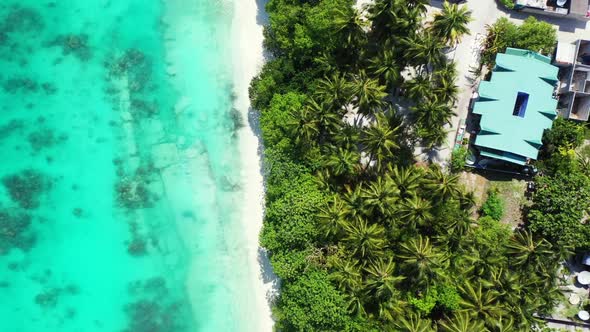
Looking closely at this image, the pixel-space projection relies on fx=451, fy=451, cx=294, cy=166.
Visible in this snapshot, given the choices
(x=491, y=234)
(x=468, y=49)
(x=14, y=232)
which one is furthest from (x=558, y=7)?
(x=14, y=232)

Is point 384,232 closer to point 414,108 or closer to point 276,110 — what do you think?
point 414,108

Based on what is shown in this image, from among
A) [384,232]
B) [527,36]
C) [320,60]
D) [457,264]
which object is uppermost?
[527,36]

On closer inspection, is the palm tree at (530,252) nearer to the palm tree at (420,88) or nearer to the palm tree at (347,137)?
the palm tree at (420,88)

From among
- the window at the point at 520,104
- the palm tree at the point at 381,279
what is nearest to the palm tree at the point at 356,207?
the palm tree at the point at 381,279

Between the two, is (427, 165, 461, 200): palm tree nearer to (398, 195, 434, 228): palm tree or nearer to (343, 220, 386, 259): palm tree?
(398, 195, 434, 228): palm tree

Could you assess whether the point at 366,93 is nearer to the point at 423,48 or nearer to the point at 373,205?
the point at 423,48

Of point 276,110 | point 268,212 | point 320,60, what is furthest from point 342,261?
point 320,60
